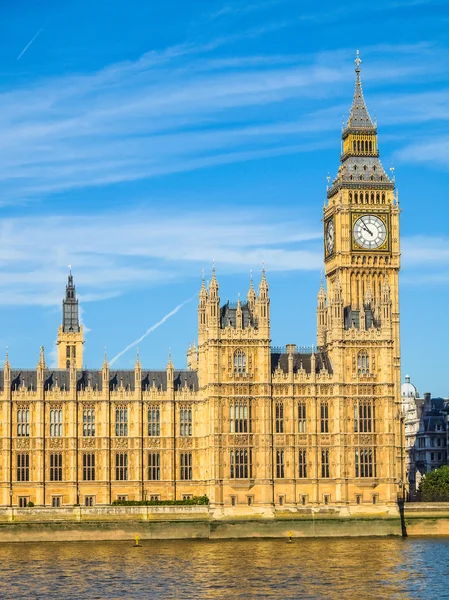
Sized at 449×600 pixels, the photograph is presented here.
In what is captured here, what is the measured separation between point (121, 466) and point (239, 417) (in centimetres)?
1284

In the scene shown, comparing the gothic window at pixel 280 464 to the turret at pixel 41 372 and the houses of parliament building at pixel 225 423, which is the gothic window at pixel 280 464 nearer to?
the houses of parliament building at pixel 225 423

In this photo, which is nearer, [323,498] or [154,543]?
[154,543]

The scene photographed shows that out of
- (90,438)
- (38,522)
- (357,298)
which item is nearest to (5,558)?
(38,522)

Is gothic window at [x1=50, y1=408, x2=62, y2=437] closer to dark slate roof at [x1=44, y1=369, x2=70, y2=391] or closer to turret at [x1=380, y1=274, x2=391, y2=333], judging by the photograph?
dark slate roof at [x1=44, y1=369, x2=70, y2=391]

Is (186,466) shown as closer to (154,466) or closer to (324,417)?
(154,466)

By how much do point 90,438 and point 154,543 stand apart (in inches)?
590

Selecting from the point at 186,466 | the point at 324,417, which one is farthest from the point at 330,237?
the point at 186,466

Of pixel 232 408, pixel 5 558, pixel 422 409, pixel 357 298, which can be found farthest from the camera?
pixel 422 409

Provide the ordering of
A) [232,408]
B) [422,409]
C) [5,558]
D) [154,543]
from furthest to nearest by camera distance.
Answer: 1. [422,409]
2. [232,408]
3. [154,543]
4. [5,558]

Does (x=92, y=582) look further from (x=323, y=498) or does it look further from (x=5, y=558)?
(x=323, y=498)

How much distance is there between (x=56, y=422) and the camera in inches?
5344

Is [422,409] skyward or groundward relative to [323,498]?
skyward

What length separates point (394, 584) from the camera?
308ft

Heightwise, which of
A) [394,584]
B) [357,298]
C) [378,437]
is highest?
[357,298]
